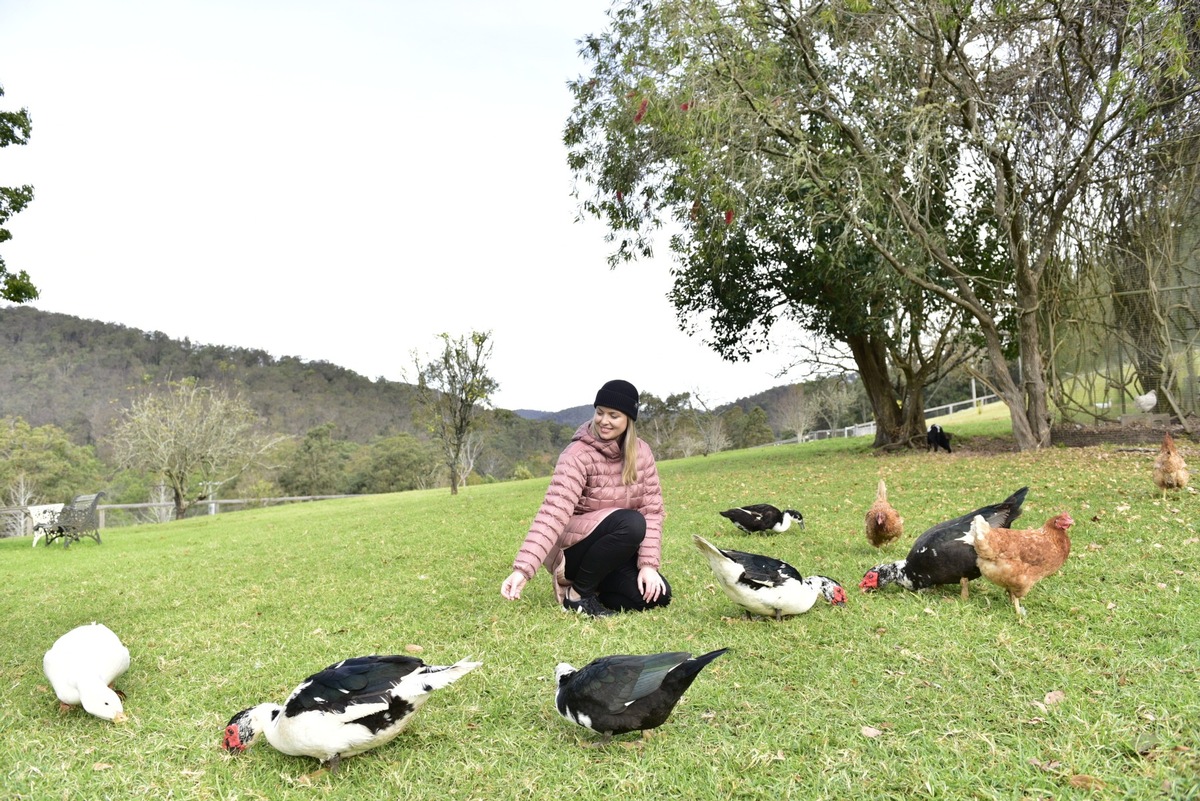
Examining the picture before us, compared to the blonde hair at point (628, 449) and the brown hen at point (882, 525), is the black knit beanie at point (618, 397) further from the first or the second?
the brown hen at point (882, 525)

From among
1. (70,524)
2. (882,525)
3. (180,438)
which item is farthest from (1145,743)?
(180,438)

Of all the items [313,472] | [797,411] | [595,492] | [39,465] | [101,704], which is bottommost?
[101,704]

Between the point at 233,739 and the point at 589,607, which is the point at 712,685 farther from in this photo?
the point at 233,739

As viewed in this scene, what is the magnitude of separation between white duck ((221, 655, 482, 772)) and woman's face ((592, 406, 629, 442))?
230 cm

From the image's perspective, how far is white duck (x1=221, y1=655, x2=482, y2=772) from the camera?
3.23 m

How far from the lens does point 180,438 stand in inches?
1113

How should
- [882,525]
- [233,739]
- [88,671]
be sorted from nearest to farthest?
[233,739], [88,671], [882,525]

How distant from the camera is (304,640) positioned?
17.9 ft

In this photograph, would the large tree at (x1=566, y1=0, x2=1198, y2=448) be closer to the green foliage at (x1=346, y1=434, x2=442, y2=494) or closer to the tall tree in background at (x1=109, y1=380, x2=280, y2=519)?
the tall tree in background at (x1=109, y1=380, x2=280, y2=519)

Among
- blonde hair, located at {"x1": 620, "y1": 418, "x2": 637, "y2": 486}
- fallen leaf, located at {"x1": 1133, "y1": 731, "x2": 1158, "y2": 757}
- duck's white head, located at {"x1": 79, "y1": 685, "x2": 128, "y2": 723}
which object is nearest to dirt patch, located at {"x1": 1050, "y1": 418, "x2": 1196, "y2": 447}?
blonde hair, located at {"x1": 620, "y1": 418, "x2": 637, "y2": 486}

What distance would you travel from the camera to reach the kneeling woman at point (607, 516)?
5.26 meters

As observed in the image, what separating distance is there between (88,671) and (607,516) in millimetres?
3324

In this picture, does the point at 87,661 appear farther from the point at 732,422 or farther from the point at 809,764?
the point at 732,422

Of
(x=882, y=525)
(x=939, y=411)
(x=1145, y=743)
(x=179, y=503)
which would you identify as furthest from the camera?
(x=939, y=411)
